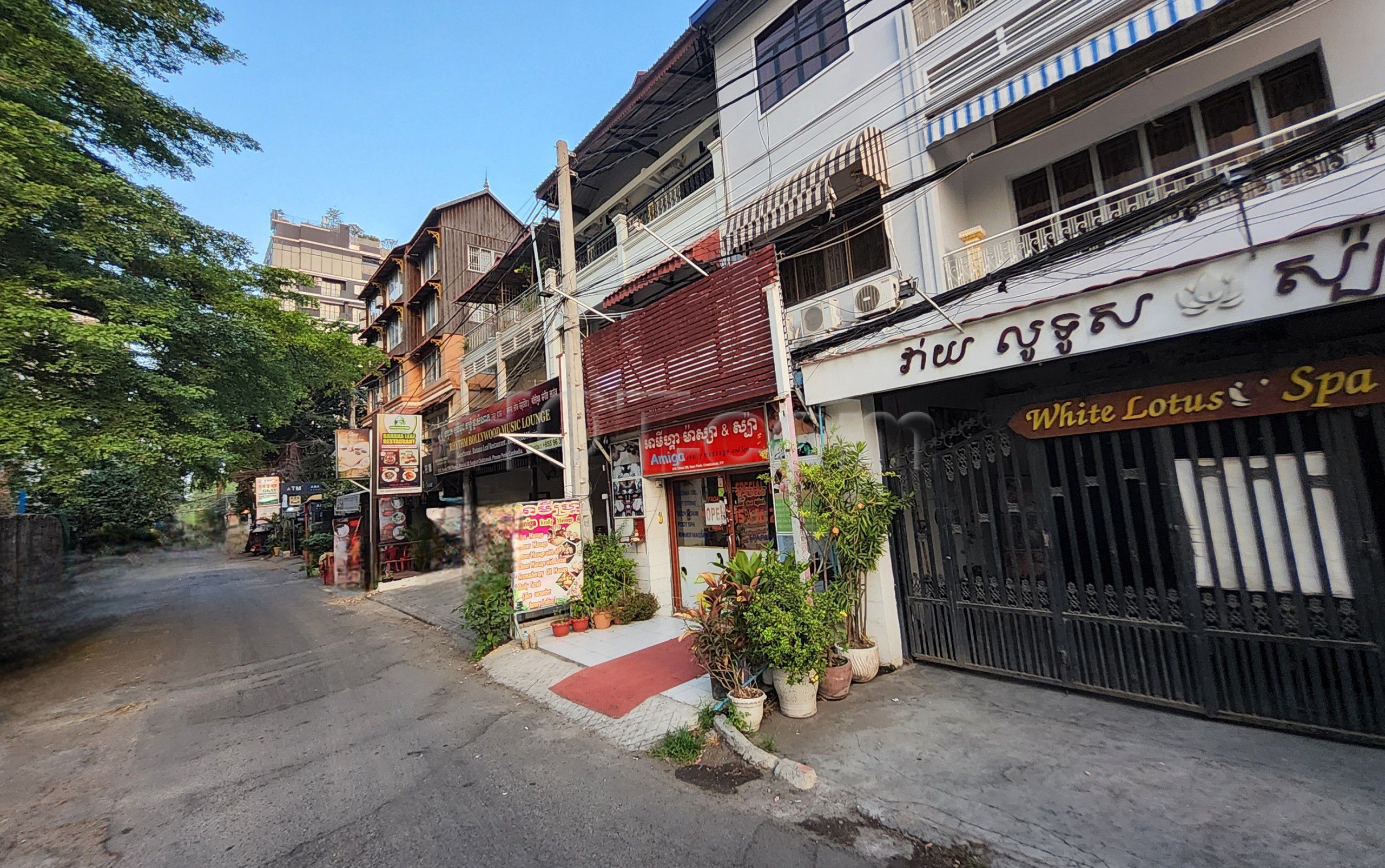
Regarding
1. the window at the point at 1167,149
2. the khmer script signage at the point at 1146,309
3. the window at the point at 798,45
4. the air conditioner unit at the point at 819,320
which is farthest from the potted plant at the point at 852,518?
the window at the point at 798,45

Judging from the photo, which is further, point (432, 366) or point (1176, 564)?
point (432, 366)

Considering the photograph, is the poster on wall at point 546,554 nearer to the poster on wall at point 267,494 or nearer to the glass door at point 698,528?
the glass door at point 698,528

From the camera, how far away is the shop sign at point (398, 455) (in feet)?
50.5

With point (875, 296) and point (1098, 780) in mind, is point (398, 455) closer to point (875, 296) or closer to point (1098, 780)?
point (875, 296)

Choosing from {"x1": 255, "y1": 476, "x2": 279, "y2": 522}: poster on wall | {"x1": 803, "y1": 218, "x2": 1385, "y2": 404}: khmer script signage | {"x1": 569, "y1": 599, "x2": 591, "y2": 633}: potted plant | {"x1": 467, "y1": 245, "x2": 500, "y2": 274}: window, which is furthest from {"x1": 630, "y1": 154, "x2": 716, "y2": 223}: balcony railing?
{"x1": 255, "y1": 476, "x2": 279, "y2": 522}: poster on wall

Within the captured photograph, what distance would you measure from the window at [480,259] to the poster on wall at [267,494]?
16673 mm

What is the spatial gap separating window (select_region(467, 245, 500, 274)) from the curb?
23.3 meters

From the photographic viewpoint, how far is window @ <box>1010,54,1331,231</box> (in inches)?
209

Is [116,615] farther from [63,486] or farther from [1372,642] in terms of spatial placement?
[1372,642]

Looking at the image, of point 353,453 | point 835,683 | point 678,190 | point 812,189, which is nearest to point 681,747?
point 835,683

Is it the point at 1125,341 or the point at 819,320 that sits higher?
the point at 819,320

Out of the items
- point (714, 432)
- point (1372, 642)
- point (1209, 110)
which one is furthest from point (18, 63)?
point (1372, 642)

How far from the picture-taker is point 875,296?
282 inches

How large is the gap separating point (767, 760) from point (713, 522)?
4739 mm
